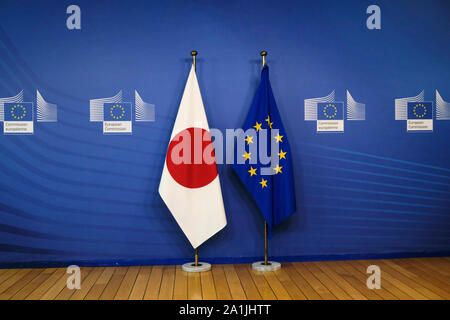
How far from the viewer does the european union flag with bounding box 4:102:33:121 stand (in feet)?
11.1

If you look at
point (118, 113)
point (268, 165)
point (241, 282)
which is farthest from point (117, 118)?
point (241, 282)

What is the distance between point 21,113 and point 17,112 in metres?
0.03

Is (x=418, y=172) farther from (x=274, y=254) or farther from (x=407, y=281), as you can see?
(x=274, y=254)

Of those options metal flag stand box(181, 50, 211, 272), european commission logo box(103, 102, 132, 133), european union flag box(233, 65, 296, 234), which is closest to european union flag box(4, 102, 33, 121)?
european commission logo box(103, 102, 132, 133)

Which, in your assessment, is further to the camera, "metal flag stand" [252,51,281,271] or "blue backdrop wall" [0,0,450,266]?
"blue backdrop wall" [0,0,450,266]

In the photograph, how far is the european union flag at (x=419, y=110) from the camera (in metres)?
3.66

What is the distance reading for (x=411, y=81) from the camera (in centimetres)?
366

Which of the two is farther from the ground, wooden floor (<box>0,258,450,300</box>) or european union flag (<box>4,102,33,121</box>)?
european union flag (<box>4,102,33,121</box>)

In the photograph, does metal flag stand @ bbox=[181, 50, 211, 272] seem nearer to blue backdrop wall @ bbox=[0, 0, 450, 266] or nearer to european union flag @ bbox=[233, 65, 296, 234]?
blue backdrop wall @ bbox=[0, 0, 450, 266]

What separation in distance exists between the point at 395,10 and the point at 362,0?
31 centimetres

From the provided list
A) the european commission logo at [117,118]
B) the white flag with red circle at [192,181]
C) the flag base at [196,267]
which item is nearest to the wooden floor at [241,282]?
the flag base at [196,267]

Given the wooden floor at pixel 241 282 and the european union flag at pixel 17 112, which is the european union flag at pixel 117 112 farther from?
the wooden floor at pixel 241 282

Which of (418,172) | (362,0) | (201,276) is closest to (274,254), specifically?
(201,276)

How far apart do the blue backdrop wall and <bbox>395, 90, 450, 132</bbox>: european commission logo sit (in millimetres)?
63
